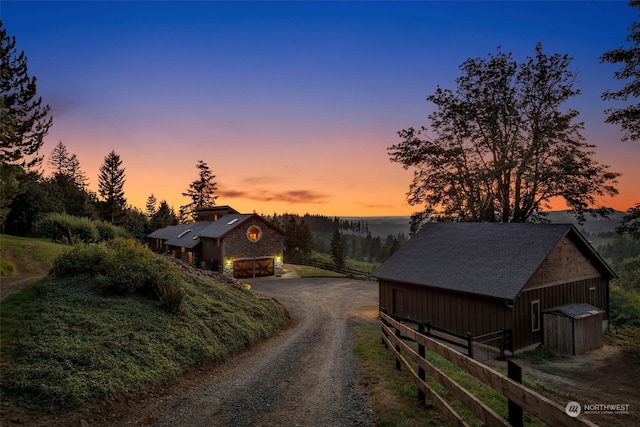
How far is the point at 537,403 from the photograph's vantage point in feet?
11.5

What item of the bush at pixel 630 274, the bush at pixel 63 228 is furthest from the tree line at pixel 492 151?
the bush at pixel 630 274

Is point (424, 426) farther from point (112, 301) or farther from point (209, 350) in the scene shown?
point (112, 301)

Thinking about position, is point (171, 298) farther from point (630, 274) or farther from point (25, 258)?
point (630, 274)

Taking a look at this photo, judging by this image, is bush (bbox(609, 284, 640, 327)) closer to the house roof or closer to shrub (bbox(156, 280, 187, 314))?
shrub (bbox(156, 280, 187, 314))

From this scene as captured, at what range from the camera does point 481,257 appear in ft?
67.2

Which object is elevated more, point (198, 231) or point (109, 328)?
point (198, 231)

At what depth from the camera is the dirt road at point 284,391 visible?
7.28 m

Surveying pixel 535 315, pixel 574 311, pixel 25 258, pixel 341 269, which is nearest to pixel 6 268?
pixel 25 258

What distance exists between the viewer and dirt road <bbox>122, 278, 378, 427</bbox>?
7281mm

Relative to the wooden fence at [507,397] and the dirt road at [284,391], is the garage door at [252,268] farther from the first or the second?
the wooden fence at [507,397]

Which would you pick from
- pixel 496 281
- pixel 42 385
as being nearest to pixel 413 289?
pixel 496 281

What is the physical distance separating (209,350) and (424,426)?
26.7 feet

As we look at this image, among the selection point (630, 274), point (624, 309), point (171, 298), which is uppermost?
point (171, 298)

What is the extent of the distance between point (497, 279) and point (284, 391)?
46.1ft
